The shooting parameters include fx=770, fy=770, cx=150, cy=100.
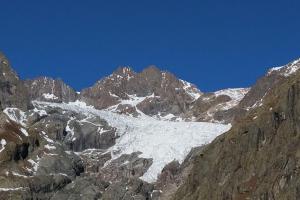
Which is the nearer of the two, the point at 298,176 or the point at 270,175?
the point at 298,176

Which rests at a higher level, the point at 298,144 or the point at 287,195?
the point at 298,144

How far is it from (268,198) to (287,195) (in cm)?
754

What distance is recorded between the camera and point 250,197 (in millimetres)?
194750

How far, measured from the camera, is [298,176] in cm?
18312

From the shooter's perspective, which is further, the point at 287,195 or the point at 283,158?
the point at 283,158

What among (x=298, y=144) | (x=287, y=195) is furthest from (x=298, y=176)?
(x=298, y=144)

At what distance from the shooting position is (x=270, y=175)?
198 m

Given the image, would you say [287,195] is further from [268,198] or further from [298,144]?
[298,144]

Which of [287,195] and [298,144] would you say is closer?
[287,195]

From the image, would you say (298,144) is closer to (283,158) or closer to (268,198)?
(283,158)

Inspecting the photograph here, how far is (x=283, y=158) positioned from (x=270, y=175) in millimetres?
5579

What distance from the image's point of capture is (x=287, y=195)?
597 feet

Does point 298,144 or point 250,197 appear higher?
point 298,144

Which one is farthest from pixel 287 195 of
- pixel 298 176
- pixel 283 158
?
pixel 283 158
